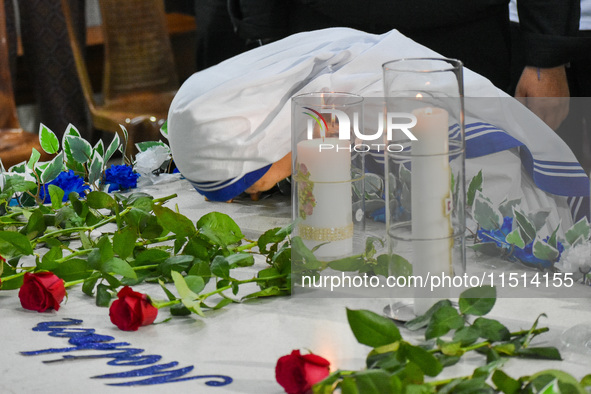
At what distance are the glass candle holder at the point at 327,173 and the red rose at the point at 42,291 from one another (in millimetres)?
229

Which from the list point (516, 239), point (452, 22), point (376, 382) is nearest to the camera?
point (376, 382)

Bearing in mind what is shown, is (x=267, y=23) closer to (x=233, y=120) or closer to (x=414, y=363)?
(x=233, y=120)

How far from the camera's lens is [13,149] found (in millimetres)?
2410

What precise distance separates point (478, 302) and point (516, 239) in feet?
0.71

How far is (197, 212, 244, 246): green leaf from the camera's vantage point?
81cm

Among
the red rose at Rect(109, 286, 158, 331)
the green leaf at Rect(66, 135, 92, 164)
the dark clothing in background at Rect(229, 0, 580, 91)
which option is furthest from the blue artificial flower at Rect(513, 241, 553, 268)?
the dark clothing in background at Rect(229, 0, 580, 91)

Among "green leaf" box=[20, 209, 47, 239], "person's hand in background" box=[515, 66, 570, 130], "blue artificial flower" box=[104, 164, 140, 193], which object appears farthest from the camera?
"person's hand in background" box=[515, 66, 570, 130]

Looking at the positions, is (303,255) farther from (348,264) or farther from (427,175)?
(427,175)

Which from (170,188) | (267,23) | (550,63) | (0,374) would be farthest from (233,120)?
(550,63)

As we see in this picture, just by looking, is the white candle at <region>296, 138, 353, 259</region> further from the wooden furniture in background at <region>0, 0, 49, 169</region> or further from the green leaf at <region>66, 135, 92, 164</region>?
the wooden furniture in background at <region>0, 0, 49, 169</region>

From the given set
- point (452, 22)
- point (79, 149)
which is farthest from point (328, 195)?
point (452, 22)

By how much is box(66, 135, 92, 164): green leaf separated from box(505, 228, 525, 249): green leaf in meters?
0.59

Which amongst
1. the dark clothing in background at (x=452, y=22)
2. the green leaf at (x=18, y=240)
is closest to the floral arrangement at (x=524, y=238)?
the green leaf at (x=18, y=240)

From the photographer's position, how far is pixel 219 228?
825 mm
